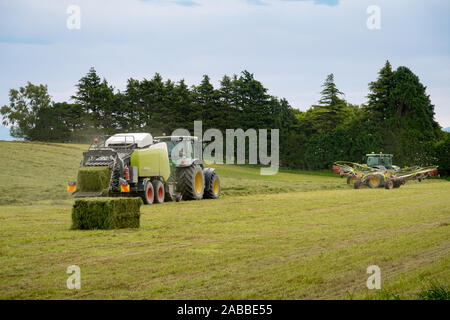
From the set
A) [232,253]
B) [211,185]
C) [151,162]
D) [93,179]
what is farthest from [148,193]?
[232,253]

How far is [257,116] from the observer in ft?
197

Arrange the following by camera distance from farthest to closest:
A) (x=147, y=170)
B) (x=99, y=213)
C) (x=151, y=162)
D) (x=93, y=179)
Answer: (x=151, y=162)
(x=147, y=170)
(x=93, y=179)
(x=99, y=213)

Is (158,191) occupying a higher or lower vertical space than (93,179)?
lower

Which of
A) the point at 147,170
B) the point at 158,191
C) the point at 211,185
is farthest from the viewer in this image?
the point at 211,185

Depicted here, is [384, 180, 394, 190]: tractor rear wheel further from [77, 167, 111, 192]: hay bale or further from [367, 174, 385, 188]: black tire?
[77, 167, 111, 192]: hay bale

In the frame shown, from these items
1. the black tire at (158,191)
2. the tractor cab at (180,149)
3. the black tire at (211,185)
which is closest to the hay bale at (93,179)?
the black tire at (158,191)

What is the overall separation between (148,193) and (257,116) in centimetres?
4298

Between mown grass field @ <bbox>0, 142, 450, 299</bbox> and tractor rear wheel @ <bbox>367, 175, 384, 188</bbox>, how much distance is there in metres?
11.6

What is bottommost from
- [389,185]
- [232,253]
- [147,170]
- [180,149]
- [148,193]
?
[389,185]

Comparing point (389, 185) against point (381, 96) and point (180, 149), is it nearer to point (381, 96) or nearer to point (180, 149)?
point (180, 149)

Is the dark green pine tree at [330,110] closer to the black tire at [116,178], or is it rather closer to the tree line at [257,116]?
the tree line at [257,116]

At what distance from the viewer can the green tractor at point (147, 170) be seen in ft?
54.7

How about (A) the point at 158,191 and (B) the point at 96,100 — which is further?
(B) the point at 96,100

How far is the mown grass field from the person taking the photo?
240 inches
